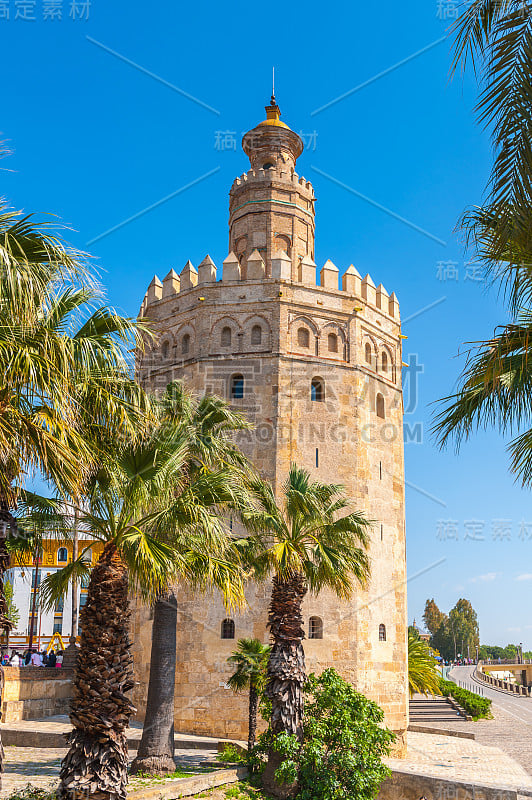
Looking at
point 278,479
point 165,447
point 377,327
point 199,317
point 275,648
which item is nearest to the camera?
point 165,447

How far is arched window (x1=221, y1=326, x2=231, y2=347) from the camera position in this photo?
952 inches

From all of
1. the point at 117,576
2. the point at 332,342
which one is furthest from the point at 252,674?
the point at 332,342

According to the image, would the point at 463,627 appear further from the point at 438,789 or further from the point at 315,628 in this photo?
the point at 438,789

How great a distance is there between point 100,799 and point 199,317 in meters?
16.6

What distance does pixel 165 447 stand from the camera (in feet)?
37.2

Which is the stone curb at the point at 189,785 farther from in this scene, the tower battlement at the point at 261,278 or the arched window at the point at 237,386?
the tower battlement at the point at 261,278

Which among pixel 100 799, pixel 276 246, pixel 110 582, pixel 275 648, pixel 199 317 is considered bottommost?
pixel 100 799

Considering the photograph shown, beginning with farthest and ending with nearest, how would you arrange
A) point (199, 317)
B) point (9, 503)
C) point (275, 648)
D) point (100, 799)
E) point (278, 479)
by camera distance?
1. point (199, 317)
2. point (278, 479)
3. point (275, 648)
4. point (100, 799)
5. point (9, 503)

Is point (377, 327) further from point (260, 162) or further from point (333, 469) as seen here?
point (260, 162)

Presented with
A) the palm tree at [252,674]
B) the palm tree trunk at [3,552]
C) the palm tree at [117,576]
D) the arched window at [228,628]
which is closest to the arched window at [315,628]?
the arched window at [228,628]

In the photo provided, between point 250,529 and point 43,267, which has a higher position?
point 43,267

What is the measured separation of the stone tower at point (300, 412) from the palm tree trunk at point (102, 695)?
36.3 feet

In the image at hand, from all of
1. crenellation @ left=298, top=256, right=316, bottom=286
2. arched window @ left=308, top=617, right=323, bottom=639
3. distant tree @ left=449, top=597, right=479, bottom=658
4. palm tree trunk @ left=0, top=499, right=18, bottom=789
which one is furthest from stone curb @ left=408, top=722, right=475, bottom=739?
distant tree @ left=449, top=597, right=479, bottom=658

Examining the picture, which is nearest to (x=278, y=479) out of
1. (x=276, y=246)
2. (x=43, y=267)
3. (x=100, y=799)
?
(x=276, y=246)
